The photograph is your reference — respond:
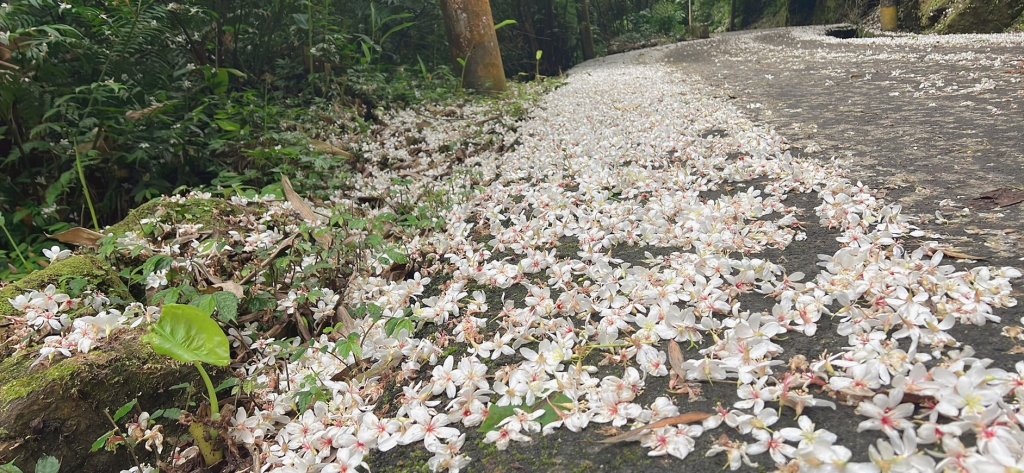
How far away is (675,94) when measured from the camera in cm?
612

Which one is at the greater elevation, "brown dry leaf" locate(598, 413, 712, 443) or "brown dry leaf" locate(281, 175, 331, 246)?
"brown dry leaf" locate(281, 175, 331, 246)

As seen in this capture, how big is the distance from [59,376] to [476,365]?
1149 mm

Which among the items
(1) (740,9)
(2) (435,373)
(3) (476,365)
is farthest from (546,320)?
(1) (740,9)

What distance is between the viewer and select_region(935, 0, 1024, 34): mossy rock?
8828mm

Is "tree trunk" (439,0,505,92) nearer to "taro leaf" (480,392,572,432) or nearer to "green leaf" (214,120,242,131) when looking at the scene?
"green leaf" (214,120,242,131)

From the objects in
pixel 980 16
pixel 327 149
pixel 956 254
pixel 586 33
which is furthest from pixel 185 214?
pixel 586 33

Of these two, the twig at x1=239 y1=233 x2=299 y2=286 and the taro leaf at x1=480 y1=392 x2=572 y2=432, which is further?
the twig at x1=239 y1=233 x2=299 y2=286

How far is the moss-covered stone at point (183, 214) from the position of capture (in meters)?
2.46

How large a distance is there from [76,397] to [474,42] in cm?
658

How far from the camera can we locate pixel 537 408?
1.31m

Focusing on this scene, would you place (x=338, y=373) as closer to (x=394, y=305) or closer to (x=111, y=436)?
(x=394, y=305)

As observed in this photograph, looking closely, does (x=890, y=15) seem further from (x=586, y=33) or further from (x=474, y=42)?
(x=474, y=42)

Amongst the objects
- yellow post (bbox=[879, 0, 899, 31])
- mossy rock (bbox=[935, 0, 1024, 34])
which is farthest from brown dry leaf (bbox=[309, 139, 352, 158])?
yellow post (bbox=[879, 0, 899, 31])

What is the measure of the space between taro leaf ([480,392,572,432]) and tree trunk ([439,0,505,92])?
21.1ft
